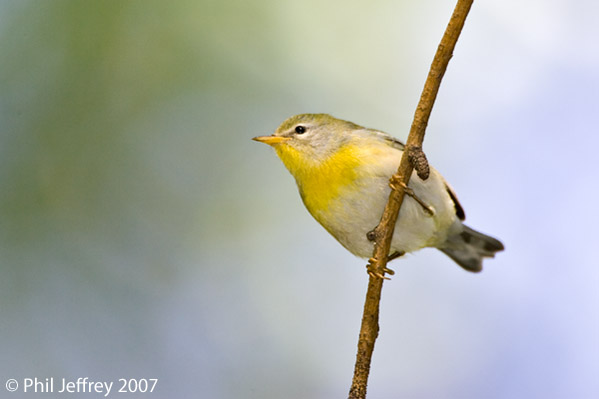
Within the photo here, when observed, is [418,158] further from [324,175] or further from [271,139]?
[271,139]

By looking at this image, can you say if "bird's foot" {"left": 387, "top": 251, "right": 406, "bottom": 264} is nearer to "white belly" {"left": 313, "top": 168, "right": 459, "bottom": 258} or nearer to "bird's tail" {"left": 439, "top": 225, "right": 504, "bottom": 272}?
"white belly" {"left": 313, "top": 168, "right": 459, "bottom": 258}

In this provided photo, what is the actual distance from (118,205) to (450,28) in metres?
4.12

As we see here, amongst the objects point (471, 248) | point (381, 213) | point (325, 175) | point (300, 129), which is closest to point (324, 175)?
point (325, 175)

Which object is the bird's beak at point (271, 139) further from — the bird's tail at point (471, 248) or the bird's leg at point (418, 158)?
the bird's leg at point (418, 158)

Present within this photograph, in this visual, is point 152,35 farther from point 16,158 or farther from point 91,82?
point 16,158

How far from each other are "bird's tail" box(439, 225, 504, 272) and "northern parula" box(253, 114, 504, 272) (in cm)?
43

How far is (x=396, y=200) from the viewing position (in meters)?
2.96

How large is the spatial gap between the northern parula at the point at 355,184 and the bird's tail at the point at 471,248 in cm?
43

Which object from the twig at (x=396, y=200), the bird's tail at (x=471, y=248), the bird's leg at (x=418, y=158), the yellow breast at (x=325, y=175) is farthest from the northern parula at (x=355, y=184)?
the bird's leg at (x=418, y=158)

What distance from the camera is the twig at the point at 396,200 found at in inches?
95.3

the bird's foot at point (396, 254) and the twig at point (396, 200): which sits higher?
the bird's foot at point (396, 254)

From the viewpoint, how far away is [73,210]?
569cm

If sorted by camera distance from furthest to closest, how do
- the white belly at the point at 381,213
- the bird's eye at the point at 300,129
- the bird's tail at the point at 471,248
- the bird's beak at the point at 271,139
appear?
the bird's tail at the point at 471,248 < the bird's eye at the point at 300,129 < the bird's beak at the point at 271,139 < the white belly at the point at 381,213

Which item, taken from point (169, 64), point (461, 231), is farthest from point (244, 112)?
point (461, 231)
